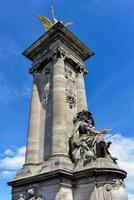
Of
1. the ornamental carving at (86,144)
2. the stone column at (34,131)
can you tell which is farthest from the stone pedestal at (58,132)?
the ornamental carving at (86,144)

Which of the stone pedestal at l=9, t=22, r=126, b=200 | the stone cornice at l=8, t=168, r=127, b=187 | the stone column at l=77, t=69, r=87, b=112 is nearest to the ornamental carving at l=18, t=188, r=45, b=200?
the stone pedestal at l=9, t=22, r=126, b=200

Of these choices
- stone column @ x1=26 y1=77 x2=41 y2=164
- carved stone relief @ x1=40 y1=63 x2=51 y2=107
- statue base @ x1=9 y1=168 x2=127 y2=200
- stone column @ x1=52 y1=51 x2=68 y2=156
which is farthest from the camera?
carved stone relief @ x1=40 y1=63 x2=51 y2=107

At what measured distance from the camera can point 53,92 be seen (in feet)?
50.0

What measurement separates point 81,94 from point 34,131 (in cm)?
418

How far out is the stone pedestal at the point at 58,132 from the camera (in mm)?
11469

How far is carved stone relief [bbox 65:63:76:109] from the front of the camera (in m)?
16.1

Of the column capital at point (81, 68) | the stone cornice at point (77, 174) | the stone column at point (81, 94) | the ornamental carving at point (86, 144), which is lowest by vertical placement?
the stone cornice at point (77, 174)

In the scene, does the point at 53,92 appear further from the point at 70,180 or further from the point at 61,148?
the point at 70,180

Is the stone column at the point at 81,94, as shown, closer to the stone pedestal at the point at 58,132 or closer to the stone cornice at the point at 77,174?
the stone pedestal at the point at 58,132

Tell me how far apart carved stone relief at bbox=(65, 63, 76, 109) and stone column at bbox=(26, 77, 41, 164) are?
81.3 inches

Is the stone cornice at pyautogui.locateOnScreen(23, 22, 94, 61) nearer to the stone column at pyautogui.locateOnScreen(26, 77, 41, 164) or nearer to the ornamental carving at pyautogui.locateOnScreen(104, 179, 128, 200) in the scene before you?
the stone column at pyautogui.locateOnScreen(26, 77, 41, 164)

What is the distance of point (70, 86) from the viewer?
16891 mm

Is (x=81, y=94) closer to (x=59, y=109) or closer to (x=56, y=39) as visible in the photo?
(x=59, y=109)

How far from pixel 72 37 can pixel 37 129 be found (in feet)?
23.6
